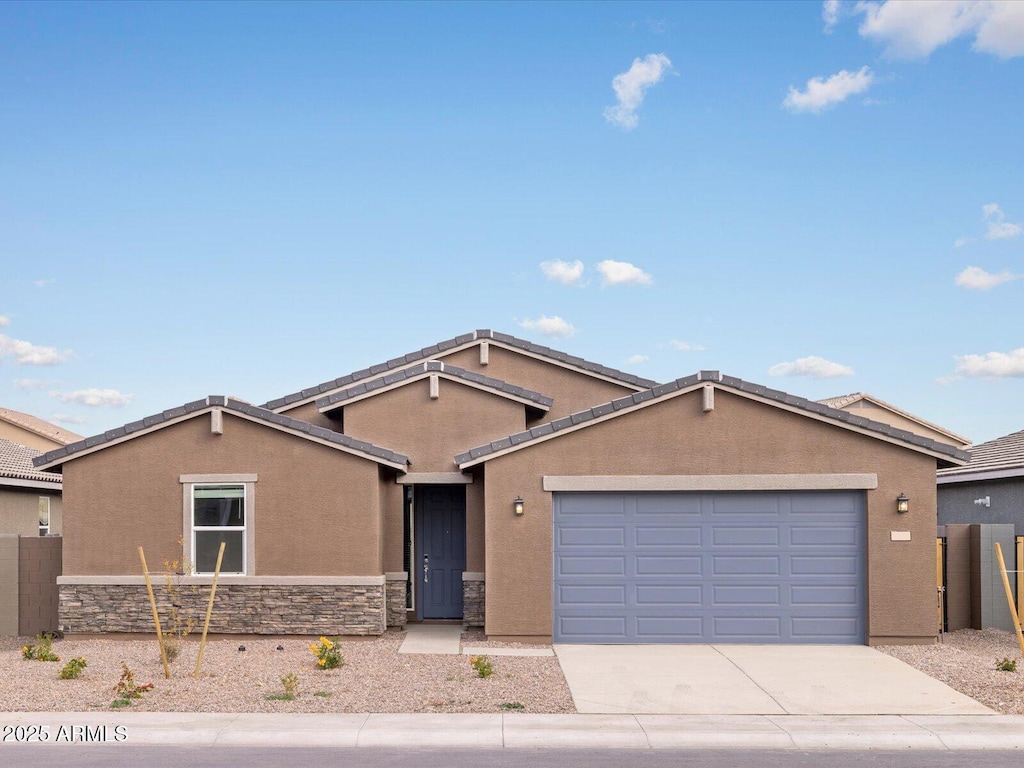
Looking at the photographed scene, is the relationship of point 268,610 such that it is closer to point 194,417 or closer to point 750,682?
point 194,417

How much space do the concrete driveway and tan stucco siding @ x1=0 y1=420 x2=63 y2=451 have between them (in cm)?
2792

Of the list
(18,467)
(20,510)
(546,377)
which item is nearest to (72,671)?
(546,377)

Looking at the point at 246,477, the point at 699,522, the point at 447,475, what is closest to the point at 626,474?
the point at 699,522

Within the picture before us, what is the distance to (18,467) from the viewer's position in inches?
904

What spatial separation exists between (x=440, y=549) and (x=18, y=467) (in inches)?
472

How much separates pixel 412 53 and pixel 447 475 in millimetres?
9842

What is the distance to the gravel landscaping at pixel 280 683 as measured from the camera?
10.4 m

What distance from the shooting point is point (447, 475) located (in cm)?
1623

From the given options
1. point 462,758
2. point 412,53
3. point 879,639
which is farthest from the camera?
point 412,53

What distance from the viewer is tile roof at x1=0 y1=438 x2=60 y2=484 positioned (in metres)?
21.9

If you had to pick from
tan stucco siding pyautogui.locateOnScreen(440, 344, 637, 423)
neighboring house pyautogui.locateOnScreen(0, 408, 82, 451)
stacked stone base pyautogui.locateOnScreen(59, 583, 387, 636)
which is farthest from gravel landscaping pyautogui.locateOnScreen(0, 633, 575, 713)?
neighboring house pyautogui.locateOnScreen(0, 408, 82, 451)

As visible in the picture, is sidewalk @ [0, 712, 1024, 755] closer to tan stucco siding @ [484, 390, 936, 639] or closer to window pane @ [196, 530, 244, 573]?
tan stucco siding @ [484, 390, 936, 639]

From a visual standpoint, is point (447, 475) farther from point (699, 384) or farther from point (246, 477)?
point (699, 384)

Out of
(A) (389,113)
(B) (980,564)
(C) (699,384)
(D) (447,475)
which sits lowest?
(B) (980,564)
